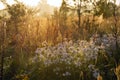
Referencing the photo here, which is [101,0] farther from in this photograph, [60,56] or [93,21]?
[60,56]

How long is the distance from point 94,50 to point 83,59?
295mm

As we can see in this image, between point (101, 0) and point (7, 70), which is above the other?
point (101, 0)

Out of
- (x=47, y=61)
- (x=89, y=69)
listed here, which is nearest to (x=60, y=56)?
(x=47, y=61)

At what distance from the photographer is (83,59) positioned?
21.2 ft

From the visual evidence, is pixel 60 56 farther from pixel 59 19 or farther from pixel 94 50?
pixel 59 19

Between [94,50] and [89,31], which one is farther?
[89,31]

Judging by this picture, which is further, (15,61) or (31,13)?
(31,13)

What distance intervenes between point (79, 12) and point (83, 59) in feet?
13.5

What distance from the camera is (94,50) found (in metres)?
6.57

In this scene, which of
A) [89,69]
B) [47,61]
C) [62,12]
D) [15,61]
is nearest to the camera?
[89,69]

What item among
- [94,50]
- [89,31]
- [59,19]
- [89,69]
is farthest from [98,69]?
[59,19]

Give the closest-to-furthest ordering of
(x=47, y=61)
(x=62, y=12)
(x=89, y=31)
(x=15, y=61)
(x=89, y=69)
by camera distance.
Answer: (x=89, y=69), (x=47, y=61), (x=15, y=61), (x=89, y=31), (x=62, y=12)

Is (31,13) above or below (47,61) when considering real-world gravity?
above

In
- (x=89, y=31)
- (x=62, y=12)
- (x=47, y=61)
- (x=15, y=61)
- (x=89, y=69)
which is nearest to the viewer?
(x=89, y=69)
